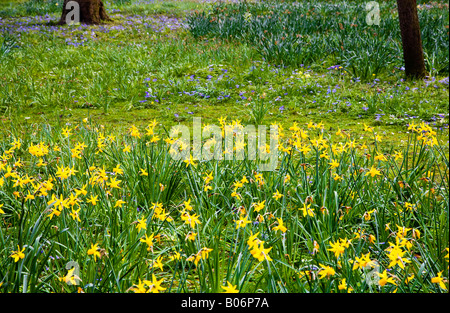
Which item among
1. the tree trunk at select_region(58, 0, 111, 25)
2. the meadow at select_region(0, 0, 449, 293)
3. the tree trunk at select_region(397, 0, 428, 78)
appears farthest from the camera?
the tree trunk at select_region(58, 0, 111, 25)

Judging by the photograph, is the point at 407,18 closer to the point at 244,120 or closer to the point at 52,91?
the point at 244,120

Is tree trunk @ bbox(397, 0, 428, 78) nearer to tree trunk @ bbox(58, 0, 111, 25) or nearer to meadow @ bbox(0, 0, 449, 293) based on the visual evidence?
meadow @ bbox(0, 0, 449, 293)

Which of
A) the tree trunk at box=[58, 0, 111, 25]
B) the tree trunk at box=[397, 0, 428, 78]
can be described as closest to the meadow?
the tree trunk at box=[397, 0, 428, 78]

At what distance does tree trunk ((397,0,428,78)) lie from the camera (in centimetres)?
512

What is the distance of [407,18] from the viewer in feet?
16.9

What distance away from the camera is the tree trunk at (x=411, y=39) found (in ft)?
16.8

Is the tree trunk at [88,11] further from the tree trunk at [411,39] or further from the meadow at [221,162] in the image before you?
the tree trunk at [411,39]

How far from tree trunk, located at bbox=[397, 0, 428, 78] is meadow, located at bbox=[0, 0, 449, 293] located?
0.20m

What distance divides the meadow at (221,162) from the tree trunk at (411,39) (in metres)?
0.20

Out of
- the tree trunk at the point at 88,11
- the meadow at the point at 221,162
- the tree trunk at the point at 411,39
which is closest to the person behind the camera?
the meadow at the point at 221,162

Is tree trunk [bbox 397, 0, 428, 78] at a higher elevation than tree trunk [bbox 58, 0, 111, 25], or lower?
lower

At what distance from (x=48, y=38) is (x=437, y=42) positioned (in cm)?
694

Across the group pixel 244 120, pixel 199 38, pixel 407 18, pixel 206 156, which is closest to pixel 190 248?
pixel 206 156

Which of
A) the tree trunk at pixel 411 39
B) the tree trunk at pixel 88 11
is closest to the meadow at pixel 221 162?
the tree trunk at pixel 411 39
